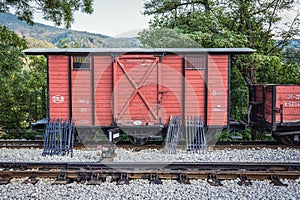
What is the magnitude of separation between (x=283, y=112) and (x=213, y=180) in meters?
4.53

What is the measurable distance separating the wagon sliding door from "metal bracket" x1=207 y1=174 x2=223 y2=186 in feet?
11.1

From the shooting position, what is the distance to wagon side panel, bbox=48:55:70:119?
1012 cm

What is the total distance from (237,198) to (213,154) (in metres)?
3.19

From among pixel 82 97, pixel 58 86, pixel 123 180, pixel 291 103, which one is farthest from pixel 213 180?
pixel 58 86

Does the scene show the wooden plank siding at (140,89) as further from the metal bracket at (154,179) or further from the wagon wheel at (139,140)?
the metal bracket at (154,179)

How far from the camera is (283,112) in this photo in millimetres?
10086

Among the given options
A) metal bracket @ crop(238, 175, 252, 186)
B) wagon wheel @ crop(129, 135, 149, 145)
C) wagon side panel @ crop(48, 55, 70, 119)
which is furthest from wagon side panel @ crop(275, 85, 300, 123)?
wagon side panel @ crop(48, 55, 70, 119)

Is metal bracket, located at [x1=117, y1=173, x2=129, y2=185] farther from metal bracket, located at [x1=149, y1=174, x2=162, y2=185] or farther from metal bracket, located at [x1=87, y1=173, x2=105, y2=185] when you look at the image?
metal bracket, located at [x1=149, y1=174, x2=162, y2=185]

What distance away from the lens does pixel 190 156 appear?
895cm

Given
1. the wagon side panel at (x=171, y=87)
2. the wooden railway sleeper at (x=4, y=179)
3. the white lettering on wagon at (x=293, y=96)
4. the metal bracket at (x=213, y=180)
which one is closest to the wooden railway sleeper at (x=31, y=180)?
the wooden railway sleeper at (x=4, y=179)

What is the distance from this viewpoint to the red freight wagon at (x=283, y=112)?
995 centimetres

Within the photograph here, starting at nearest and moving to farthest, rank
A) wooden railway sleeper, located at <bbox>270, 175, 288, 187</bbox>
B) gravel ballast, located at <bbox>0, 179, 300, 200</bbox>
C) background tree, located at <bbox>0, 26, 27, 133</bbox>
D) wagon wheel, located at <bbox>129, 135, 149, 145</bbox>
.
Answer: gravel ballast, located at <bbox>0, 179, 300, 200</bbox>, wooden railway sleeper, located at <bbox>270, 175, 288, 187</bbox>, wagon wheel, located at <bbox>129, 135, 149, 145</bbox>, background tree, located at <bbox>0, 26, 27, 133</bbox>

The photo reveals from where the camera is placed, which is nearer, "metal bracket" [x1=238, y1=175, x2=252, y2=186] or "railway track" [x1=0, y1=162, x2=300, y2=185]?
"metal bracket" [x1=238, y1=175, x2=252, y2=186]

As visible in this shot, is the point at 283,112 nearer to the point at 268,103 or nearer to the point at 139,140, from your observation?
the point at 268,103
